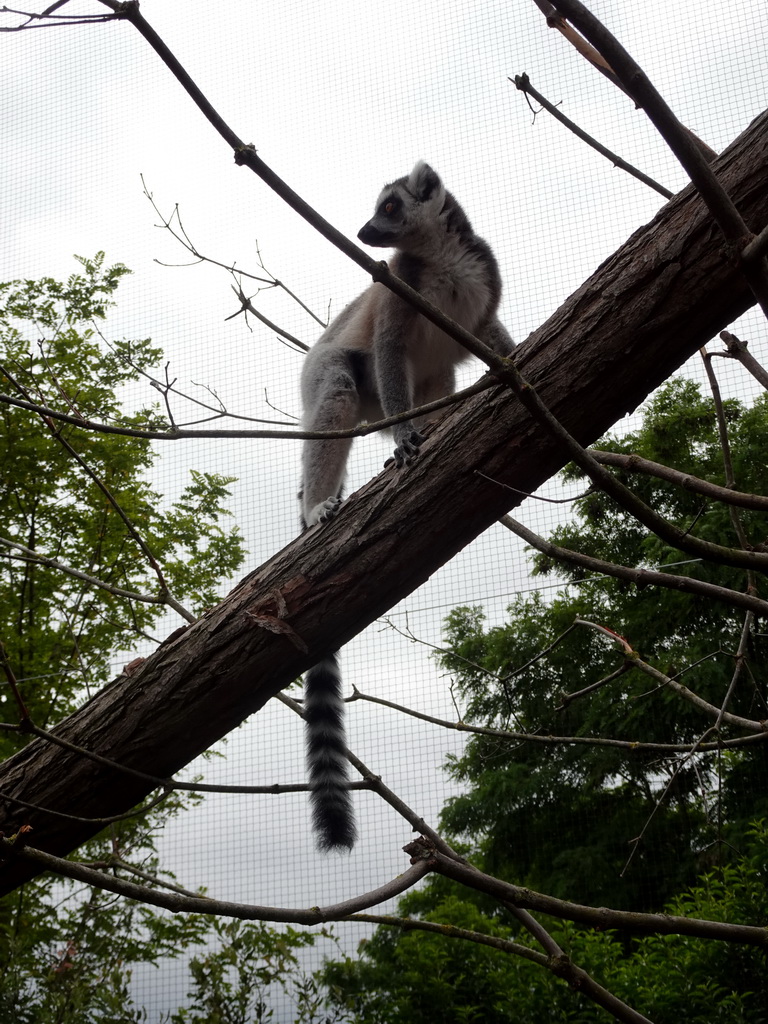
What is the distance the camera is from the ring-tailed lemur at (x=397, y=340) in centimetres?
375

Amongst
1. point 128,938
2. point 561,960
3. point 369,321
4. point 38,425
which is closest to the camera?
point 561,960

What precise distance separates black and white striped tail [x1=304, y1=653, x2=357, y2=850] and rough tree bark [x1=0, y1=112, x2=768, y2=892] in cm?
33

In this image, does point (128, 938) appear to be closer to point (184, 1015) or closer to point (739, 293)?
point (184, 1015)

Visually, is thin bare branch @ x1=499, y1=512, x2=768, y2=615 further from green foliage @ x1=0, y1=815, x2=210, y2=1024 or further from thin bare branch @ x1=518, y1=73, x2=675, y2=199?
green foliage @ x1=0, y1=815, x2=210, y2=1024

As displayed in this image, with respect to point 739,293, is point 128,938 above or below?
below

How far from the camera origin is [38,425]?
7.31 meters

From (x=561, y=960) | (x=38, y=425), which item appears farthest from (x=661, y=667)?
(x=561, y=960)

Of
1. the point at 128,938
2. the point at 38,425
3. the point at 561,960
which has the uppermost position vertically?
the point at 38,425

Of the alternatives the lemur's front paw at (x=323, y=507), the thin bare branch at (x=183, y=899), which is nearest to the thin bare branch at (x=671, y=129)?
the thin bare branch at (x=183, y=899)

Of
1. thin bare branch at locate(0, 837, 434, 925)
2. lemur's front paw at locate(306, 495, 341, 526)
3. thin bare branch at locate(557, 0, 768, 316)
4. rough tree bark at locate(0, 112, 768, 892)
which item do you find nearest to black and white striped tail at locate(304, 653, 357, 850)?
rough tree bark at locate(0, 112, 768, 892)

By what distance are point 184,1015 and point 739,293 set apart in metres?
6.41

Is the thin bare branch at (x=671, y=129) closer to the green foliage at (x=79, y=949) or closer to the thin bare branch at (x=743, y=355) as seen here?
the thin bare branch at (x=743, y=355)

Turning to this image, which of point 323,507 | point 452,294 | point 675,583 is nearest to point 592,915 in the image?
point 675,583

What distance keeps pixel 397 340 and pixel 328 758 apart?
1813 mm
